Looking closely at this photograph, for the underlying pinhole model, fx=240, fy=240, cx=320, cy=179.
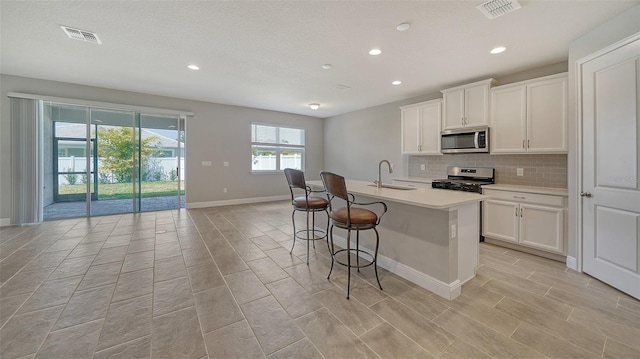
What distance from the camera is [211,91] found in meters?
5.00

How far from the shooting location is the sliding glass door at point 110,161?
15.5 feet

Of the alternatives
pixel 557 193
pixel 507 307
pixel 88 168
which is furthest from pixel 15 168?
pixel 557 193

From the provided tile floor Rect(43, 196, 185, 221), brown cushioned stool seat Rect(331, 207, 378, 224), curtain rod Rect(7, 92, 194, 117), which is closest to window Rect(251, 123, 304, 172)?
curtain rod Rect(7, 92, 194, 117)

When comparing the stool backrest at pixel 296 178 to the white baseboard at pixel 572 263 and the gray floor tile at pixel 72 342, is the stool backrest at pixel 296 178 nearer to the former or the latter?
the gray floor tile at pixel 72 342

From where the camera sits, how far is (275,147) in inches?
283

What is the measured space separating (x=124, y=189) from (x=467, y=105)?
697 centimetres

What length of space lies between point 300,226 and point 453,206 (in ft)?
9.24

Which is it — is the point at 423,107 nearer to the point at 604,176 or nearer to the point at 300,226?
the point at 604,176

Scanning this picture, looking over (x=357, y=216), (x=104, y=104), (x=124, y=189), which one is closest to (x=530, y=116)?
(x=357, y=216)

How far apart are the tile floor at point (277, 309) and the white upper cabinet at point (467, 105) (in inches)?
80.7

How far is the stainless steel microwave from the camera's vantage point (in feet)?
12.2

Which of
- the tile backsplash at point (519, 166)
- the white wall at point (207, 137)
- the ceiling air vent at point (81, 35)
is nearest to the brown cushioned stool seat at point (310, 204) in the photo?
the tile backsplash at point (519, 166)

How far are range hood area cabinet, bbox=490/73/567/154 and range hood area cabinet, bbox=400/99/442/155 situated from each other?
35.2 inches

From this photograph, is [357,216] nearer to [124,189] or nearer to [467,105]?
[467,105]
